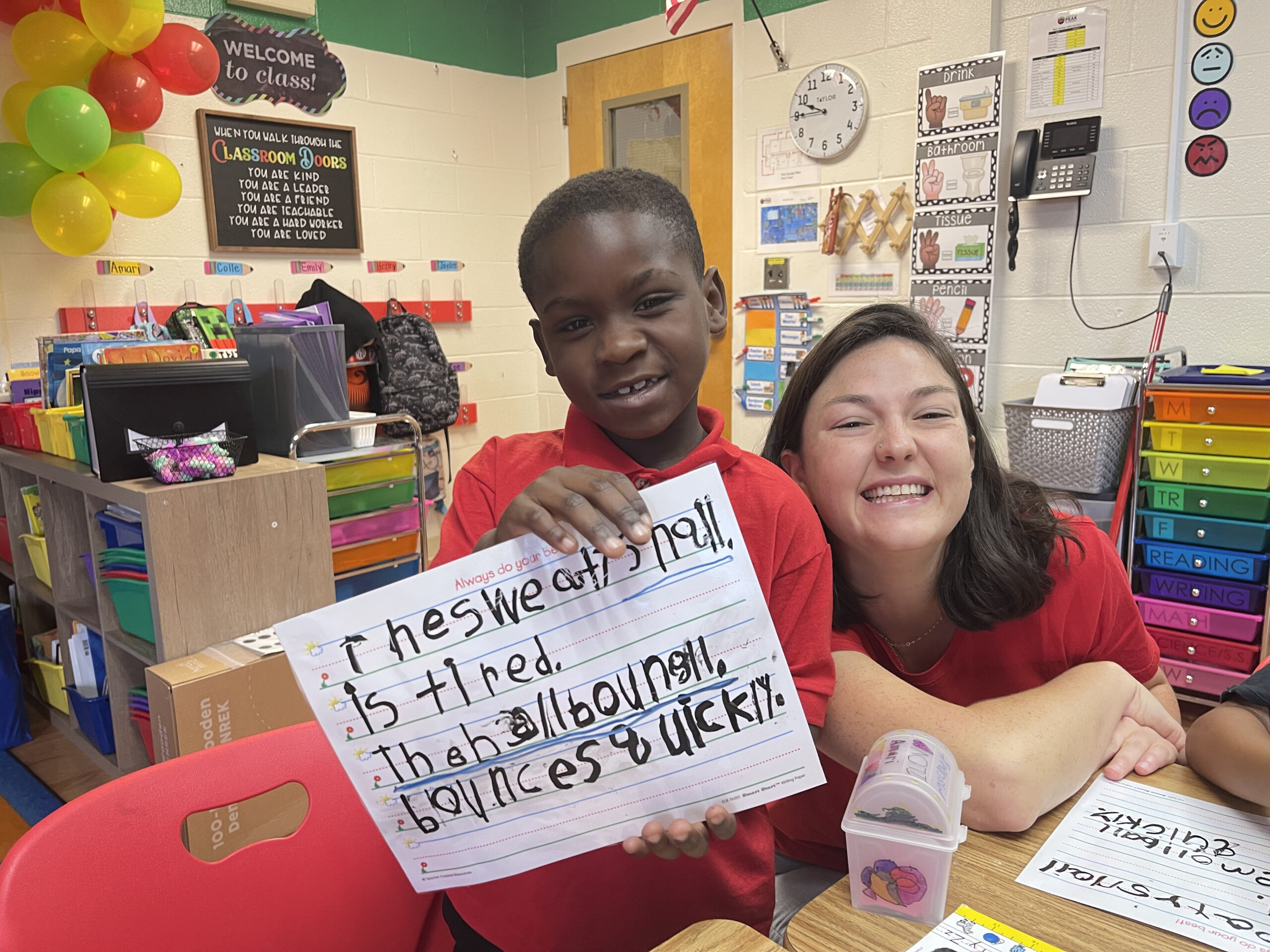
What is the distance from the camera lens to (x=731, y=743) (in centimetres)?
75

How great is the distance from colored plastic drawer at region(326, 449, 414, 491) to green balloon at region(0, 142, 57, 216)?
1.32 metres

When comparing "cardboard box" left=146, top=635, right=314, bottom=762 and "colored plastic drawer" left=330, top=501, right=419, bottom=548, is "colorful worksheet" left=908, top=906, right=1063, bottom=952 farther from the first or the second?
"colored plastic drawer" left=330, top=501, right=419, bottom=548

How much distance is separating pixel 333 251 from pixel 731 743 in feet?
11.6

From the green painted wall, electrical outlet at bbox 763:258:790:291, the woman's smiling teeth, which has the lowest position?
the woman's smiling teeth

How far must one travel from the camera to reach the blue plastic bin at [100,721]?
245cm

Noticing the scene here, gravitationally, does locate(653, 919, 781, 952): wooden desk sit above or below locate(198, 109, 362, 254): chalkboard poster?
below

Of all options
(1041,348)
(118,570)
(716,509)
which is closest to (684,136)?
(1041,348)

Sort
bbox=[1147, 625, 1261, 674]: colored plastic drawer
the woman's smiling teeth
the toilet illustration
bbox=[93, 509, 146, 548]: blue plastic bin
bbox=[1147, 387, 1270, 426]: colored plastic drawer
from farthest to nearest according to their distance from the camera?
1. the toilet illustration
2. bbox=[1147, 625, 1261, 674]: colored plastic drawer
3. bbox=[1147, 387, 1270, 426]: colored plastic drawer
4. bbox=[93, 509, 146, 548]: blue plastic bin
5. the woman's smiling teeth

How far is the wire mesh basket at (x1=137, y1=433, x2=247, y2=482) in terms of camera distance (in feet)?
6.59

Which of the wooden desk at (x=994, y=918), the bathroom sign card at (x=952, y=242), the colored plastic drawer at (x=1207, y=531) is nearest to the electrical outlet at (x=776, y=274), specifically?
the bathroom sign card at (x=952, y=242)

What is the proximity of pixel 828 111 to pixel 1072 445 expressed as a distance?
5.34 ft

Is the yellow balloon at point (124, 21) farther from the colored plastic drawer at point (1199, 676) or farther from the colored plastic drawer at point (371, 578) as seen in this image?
the colored plastic drawer at point (1199, 676)

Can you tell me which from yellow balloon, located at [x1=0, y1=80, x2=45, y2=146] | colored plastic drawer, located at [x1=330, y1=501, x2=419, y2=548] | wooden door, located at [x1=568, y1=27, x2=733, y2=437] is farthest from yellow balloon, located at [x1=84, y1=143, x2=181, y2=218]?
wooden door, located at [x1=568, y1=27, x2=733, y2=437]

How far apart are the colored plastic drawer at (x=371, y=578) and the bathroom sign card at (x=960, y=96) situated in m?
2.30
